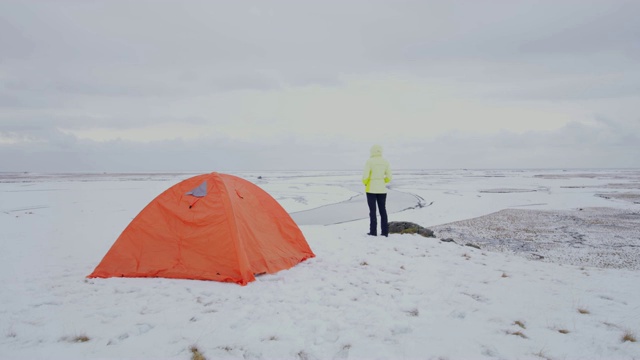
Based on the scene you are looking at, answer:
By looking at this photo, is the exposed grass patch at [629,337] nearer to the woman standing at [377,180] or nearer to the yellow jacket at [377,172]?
the woman standing at [377,180]

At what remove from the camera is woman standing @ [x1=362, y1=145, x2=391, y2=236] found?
392 inches

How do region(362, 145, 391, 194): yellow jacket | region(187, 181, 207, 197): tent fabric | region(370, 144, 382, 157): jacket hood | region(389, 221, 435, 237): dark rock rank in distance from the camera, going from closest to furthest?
1. region(187, 181, 207, 197): tent fabric
2. region(362, 145, 391, 194): yellow jacket
3. region(370, 144, 382, 157): jacket hood
4. region(389, 221, 435, 237): dark rock

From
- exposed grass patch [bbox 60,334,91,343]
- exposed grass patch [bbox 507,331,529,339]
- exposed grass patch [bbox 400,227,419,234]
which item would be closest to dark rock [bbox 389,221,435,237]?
exposed grass patch [bbox 400,227,419,234]

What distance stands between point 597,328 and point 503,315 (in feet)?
3.49

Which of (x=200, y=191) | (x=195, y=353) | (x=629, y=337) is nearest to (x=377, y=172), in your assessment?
(x=200, y=191)

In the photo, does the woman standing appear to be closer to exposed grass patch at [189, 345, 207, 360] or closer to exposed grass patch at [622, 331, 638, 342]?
exposed grass patch at [622, 331, 638, 342]

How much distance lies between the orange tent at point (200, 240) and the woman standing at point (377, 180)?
347 cm

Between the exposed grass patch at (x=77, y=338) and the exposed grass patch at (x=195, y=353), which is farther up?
the exposed grass patch at (x=77, y=338)

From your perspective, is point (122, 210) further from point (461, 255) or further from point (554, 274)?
point (554, 274)

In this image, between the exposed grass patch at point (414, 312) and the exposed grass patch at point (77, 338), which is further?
the exposed grass patch at point (414, 312)

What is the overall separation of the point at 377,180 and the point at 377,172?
0.23 meters

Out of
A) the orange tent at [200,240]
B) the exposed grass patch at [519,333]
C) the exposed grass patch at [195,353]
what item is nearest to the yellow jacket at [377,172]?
the orange tent at [200,240]

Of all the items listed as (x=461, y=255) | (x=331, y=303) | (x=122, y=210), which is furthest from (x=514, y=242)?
(x=122, y=210)

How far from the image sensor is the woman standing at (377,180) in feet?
32.7
